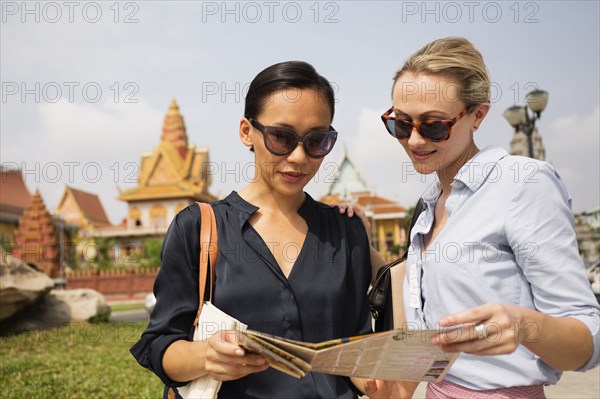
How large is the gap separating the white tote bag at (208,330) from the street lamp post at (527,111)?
8.91 m

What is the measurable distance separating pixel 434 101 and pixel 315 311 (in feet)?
2.32

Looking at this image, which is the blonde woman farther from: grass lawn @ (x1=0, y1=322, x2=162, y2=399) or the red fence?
the red fence

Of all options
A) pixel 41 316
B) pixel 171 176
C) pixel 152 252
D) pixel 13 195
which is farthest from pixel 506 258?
pixel 13 195

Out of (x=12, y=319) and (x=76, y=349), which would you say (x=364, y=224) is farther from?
(x=12, y=319)

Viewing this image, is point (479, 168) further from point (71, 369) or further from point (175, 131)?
point (175, 131)

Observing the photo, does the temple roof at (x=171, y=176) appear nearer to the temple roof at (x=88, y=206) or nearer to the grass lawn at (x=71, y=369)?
the temple roof at (x=88, y=206)

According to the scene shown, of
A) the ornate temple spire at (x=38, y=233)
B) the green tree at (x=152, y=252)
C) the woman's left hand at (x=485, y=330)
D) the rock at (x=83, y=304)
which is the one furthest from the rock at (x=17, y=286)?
the green tree at (x=152, y=252)

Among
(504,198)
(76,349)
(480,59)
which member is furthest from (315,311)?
(76,349)

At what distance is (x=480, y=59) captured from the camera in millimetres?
1716

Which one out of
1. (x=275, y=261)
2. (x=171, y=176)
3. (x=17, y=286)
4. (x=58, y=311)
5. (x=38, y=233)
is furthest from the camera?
(x=171, y=176)

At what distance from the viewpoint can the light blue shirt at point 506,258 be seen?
138 cm

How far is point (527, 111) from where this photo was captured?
9797 mm

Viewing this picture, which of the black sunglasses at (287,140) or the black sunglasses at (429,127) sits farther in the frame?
the black sunglasses at (287,140)

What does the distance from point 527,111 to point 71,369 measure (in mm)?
8072
